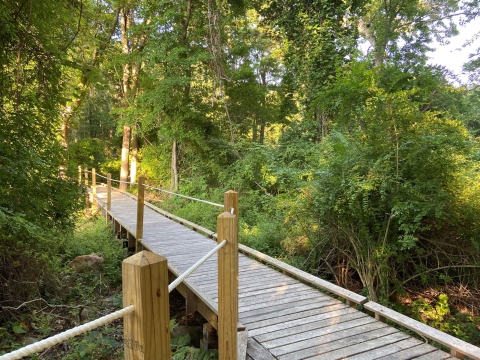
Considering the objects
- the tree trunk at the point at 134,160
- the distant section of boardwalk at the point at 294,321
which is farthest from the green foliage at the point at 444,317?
the tree trunk at the point at 134,160

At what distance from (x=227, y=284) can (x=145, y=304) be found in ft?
3.93

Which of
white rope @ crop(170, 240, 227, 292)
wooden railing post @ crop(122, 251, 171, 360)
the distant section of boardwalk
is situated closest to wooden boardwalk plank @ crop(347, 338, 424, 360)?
the distant section of boardwalk

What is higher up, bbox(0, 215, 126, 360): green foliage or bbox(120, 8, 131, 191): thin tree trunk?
→ bbox(120, 8, 131, 191): thin tree trunk

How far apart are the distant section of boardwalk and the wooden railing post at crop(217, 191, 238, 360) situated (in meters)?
0.68

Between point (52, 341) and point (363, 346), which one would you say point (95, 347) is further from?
point (52, 341)

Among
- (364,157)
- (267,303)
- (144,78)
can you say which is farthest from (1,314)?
(144,78)

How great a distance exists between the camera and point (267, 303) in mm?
3625

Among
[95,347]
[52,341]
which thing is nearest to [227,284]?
[52,341]

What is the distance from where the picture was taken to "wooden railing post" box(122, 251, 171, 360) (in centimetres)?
95

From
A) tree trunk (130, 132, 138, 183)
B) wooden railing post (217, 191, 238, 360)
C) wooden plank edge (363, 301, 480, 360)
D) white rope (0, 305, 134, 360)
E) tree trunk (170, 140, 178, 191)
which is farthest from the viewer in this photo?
tree trunk (130, 132, 138, 183)

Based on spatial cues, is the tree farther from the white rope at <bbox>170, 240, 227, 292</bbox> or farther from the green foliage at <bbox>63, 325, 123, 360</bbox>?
the white rope at <bbox>170, 240, 227, 292</bbox>

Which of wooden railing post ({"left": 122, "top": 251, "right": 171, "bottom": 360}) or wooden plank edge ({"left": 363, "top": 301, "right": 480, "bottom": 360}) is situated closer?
wooden railing post ({"left": 122, "top": 251, "right": 171, "bottom": 360})

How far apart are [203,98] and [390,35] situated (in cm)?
698

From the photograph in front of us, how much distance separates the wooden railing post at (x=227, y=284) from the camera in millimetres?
2080
